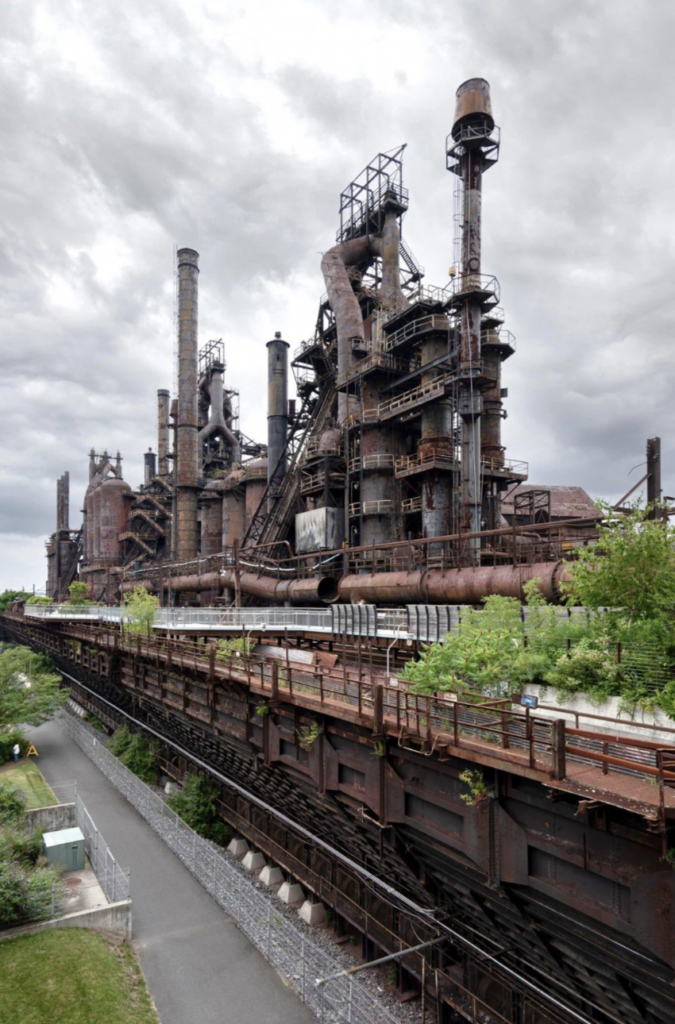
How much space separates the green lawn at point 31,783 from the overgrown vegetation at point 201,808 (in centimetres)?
566

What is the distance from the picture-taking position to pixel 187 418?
6122 cm

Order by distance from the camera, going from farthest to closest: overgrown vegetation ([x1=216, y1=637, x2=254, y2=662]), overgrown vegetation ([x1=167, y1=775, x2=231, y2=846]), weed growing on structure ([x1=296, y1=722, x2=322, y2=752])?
1. overgrown vegetation ([x1=167, y1=775, x2=231, y2=846])
2. overgrown vegetation ([x1=216, y1=637, x2=254, y2=662])
3. weed growing on structure ([x1=296, y1=722, x2=322, y2=752])

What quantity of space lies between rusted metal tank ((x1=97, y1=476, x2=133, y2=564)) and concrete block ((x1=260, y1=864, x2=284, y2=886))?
205ft

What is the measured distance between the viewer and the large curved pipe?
261 feet

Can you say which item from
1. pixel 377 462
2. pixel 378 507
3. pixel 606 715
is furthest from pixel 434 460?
pixel 606 715

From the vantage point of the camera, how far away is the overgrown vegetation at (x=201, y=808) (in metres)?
23.9

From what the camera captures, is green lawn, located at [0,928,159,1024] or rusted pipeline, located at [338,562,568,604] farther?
rusted pipeline, located at [338,562,568,604]

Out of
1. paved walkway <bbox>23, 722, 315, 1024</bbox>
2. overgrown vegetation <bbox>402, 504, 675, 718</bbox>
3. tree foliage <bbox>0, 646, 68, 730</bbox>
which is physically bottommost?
paved walkway <bbox>23, 722, 315, 1024</bbox>

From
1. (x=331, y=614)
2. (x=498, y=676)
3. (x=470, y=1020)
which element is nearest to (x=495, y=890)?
(x=498, y=676)

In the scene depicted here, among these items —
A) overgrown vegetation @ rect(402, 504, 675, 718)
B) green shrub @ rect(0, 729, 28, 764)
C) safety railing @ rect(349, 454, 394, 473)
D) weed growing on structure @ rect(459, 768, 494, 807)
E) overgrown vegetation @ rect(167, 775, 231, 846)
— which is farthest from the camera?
safety railing @ rect(349, 454, 394, 473)

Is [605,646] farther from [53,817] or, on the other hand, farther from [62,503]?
[62,503]

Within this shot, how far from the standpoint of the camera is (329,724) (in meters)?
14.9

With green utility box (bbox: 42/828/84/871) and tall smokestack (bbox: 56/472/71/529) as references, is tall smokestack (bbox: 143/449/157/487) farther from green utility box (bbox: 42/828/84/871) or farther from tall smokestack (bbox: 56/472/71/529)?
green utility box (bbox: 42/828/84/871)

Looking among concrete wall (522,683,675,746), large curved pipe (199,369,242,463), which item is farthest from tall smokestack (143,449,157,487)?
concrete wall (522,683,675,746)
